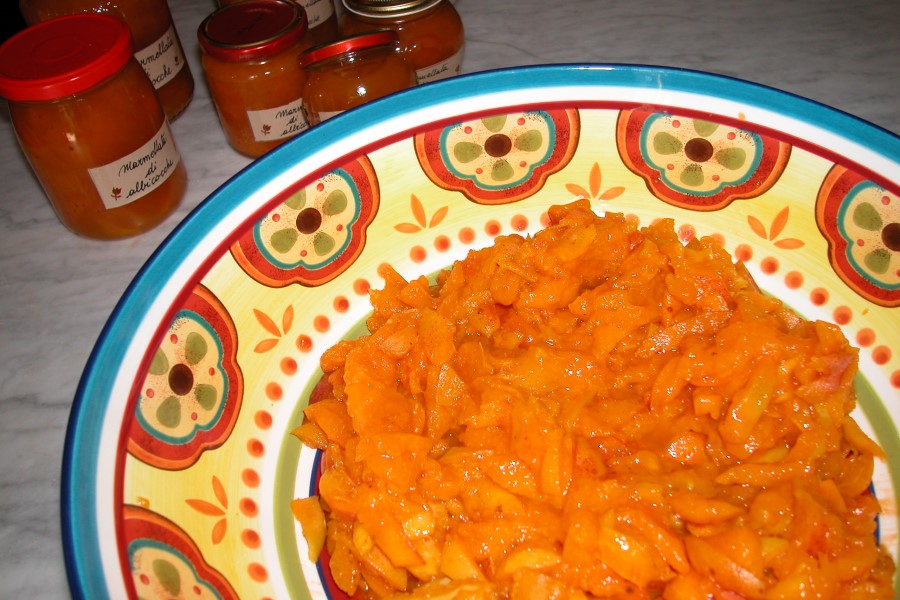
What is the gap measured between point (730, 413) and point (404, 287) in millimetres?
1048

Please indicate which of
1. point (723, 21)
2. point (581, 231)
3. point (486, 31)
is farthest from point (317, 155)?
point (723, 21)

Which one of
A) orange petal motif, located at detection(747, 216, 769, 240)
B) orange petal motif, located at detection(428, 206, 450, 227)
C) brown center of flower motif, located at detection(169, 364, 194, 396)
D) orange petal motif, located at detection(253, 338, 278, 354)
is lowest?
orange petal motif, located at detection(253, 338, 278, 354)

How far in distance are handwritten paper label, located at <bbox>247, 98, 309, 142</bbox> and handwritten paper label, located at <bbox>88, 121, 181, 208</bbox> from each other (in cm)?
36

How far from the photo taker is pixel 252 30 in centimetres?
270

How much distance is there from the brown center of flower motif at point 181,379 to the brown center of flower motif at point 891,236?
206 cm

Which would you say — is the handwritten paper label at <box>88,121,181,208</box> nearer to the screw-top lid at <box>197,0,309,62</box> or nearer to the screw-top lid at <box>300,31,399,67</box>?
the screw-top lid at <box>197,0,309,62</box>

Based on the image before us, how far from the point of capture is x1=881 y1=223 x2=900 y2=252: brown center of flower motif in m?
1.95

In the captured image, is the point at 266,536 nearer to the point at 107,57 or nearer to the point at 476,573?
the point at 476,573

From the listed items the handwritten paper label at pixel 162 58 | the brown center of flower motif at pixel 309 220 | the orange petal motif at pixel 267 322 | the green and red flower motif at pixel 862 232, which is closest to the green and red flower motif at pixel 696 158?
the green and red flower motif at pixel 862 232

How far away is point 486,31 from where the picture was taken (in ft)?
12.7

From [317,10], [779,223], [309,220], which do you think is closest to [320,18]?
[317,10]

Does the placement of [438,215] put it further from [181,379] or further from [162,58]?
[162,58]

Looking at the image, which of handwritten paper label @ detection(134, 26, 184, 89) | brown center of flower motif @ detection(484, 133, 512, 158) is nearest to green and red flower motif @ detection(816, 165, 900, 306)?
brown center of flower motif @ detection(484, 133, 512, 158)

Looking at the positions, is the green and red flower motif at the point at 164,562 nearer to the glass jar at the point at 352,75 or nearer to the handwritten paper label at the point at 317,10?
the glass jar at the point at 352,75
